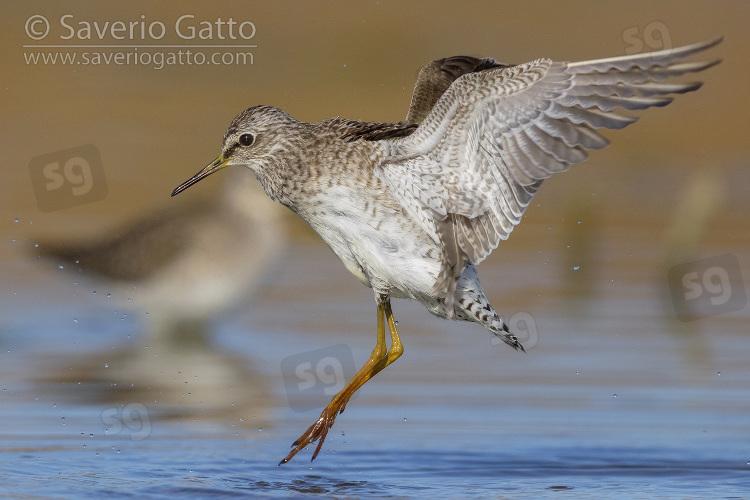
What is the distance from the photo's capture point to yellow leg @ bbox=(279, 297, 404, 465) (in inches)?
279

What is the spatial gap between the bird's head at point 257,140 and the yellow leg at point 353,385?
1.03 metres

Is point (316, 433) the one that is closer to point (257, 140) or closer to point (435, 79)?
point (257, 140)

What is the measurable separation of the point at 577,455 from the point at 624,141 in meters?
9.74

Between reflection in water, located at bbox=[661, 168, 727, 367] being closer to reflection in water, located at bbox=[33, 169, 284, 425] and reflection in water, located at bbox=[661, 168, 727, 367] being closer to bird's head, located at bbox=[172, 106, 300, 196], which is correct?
reflection in water, located at bbox=[33, 169, 284, 425]

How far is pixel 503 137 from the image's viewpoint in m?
6.64

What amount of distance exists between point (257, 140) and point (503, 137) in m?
1.48

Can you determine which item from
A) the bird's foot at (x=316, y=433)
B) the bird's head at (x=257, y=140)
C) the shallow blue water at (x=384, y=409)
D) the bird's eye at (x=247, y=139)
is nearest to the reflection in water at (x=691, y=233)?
the shallow blue water at (x=384, y=409)

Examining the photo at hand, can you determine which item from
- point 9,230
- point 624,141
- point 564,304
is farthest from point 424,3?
point 564,304

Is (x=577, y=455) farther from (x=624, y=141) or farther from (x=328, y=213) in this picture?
(x=624, y=141)

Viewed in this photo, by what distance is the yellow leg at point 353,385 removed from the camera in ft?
23.2

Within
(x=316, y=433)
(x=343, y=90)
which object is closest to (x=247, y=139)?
(x=316, y=433)

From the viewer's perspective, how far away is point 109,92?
58.7 ft

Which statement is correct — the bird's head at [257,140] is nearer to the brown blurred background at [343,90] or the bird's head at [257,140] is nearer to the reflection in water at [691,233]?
the reflection in water at [691,233]

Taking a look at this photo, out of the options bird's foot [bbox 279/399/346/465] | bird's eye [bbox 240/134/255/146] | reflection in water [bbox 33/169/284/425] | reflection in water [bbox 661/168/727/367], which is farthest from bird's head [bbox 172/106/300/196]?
reflection in water [bbox 661/168/727/367]
